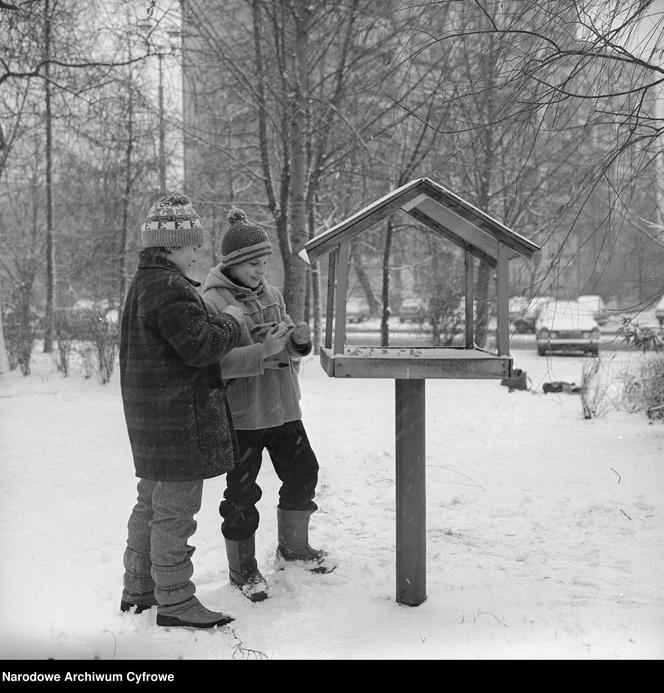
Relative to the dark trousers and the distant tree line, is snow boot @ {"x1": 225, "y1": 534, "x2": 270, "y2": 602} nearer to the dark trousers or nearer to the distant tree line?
the dark trousers

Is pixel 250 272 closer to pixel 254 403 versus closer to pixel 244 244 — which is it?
pixel 244 244

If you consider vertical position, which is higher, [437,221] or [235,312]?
[437,221]

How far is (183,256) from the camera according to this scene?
291 centimetres

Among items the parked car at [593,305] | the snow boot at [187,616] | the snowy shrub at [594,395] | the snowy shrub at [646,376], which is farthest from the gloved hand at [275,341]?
the snowy shrub at [594,395]

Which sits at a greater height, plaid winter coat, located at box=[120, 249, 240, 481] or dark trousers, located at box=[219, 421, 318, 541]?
plaid winter coat, located at box=[120, 249, 240, 481]

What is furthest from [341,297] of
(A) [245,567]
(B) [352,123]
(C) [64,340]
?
(C) [64,340]

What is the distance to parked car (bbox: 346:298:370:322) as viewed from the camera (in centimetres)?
2538

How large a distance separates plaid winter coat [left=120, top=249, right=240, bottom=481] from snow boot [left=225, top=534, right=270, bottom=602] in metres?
0.59

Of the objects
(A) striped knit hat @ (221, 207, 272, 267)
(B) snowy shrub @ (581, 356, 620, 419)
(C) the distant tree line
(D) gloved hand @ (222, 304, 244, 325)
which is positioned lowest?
(B) snowy shrub @ (581, 356, 620, 419)

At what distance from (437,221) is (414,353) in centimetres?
61

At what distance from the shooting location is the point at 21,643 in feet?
9.06

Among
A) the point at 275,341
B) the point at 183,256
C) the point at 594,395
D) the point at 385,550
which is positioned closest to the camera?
the point at 183,256

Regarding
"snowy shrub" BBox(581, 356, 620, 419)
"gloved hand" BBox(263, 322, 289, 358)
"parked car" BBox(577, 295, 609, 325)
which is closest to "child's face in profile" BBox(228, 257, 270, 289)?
"gloved hand" BBox(263, 322, 289, 358)

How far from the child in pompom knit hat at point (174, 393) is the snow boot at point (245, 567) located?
0.99 feet
